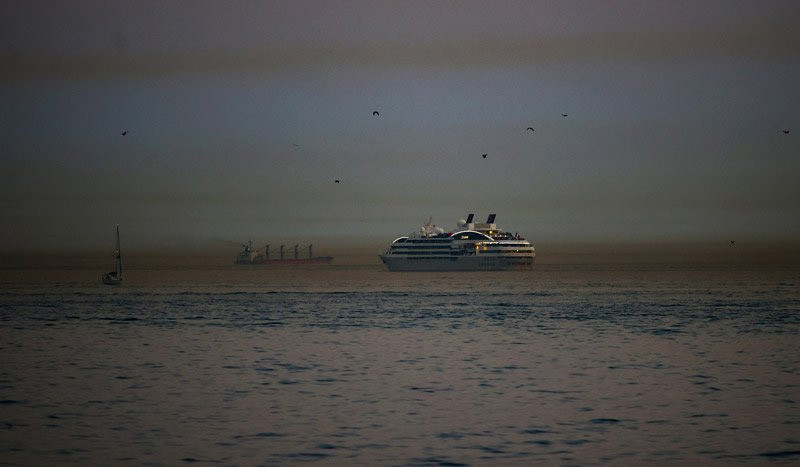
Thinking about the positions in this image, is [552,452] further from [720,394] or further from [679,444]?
[720,394]

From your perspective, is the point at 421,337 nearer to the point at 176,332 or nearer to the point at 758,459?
the point at 176,332

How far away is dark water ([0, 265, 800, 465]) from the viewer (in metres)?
19.7

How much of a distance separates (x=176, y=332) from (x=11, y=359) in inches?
620

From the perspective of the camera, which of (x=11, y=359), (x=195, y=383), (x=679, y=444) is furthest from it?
(x=11, y=359)

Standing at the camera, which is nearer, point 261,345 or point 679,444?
point 679,444

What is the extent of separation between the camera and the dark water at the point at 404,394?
1966cm

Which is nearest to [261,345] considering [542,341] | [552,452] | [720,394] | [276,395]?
[542,341]

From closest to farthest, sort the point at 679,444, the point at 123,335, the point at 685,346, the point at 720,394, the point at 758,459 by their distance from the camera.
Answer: the point at 758,459, the point at 679,444, the point at 720,394, the point at 685,346, the point at 123,335

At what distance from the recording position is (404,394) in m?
27.7

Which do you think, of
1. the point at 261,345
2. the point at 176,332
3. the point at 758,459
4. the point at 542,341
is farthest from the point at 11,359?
the point at 758,459

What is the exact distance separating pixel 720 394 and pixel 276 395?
42.7 ft

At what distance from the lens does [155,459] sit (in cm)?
1878

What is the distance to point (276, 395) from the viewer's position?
27453 mm

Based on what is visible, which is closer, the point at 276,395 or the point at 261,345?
the point at 276,395
